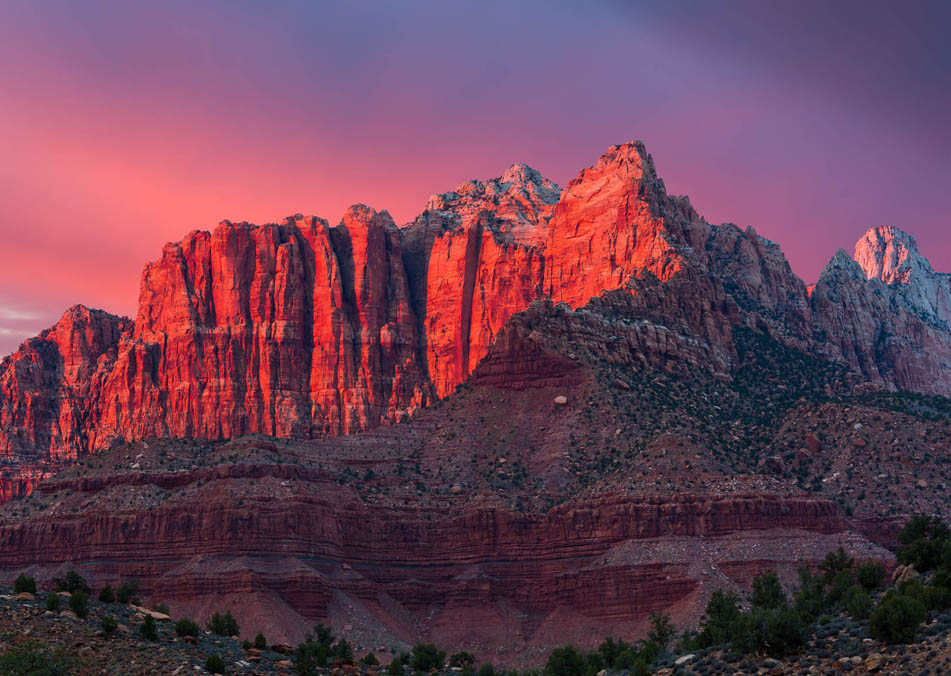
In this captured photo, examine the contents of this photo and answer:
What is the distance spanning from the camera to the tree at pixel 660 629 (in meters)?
97.9

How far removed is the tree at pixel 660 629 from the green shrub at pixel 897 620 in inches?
1550

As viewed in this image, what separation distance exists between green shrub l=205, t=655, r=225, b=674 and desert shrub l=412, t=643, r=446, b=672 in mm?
33632

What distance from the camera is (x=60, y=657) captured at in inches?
2265

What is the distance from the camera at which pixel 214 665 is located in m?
61.2

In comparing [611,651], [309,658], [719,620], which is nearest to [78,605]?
[309,658]

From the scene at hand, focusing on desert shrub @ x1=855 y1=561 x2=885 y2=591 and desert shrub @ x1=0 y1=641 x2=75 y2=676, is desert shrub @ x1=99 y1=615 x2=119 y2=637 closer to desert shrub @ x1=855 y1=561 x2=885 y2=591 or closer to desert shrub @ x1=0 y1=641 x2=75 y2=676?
desert shrub @ x1=0 y1=641 x2=75 y2=676

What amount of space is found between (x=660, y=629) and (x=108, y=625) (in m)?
49.1

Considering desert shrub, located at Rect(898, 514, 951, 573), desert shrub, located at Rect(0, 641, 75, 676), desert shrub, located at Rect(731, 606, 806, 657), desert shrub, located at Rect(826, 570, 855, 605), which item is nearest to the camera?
desert shrub, located at Rect(0, 641, 75, 676)

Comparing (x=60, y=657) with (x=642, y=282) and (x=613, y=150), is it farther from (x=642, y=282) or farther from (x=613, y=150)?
(x=613, y=150)

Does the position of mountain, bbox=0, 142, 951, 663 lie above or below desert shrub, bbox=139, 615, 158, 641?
above

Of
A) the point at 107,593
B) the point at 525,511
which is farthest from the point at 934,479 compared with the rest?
the point at 107,593

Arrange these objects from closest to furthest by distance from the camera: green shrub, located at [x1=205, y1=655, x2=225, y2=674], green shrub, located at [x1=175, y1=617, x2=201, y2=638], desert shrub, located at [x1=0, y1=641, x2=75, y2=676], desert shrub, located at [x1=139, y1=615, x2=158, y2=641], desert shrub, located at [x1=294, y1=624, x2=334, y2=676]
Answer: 1. desert shrub, located at [x1=0, y1=641, x2=75, y2=676]
2. green shrub, located at [x1=205, y1=655, x2=225, y2=674]
3. desert shrub, located at [x1=139, y1=615, x2=158, y2=641]
4. desert shrub, located at [x1=294, y1=624, x2=334, y2=676]
5. green shrub, located at [x1=175, y1=617, x2=201, y2=638]

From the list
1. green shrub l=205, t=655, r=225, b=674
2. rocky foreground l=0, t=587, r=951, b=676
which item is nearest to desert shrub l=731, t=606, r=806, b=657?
rocky foreground l=0, t=587, r=951, b=676

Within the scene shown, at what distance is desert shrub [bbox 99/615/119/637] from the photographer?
62406 millimetres
